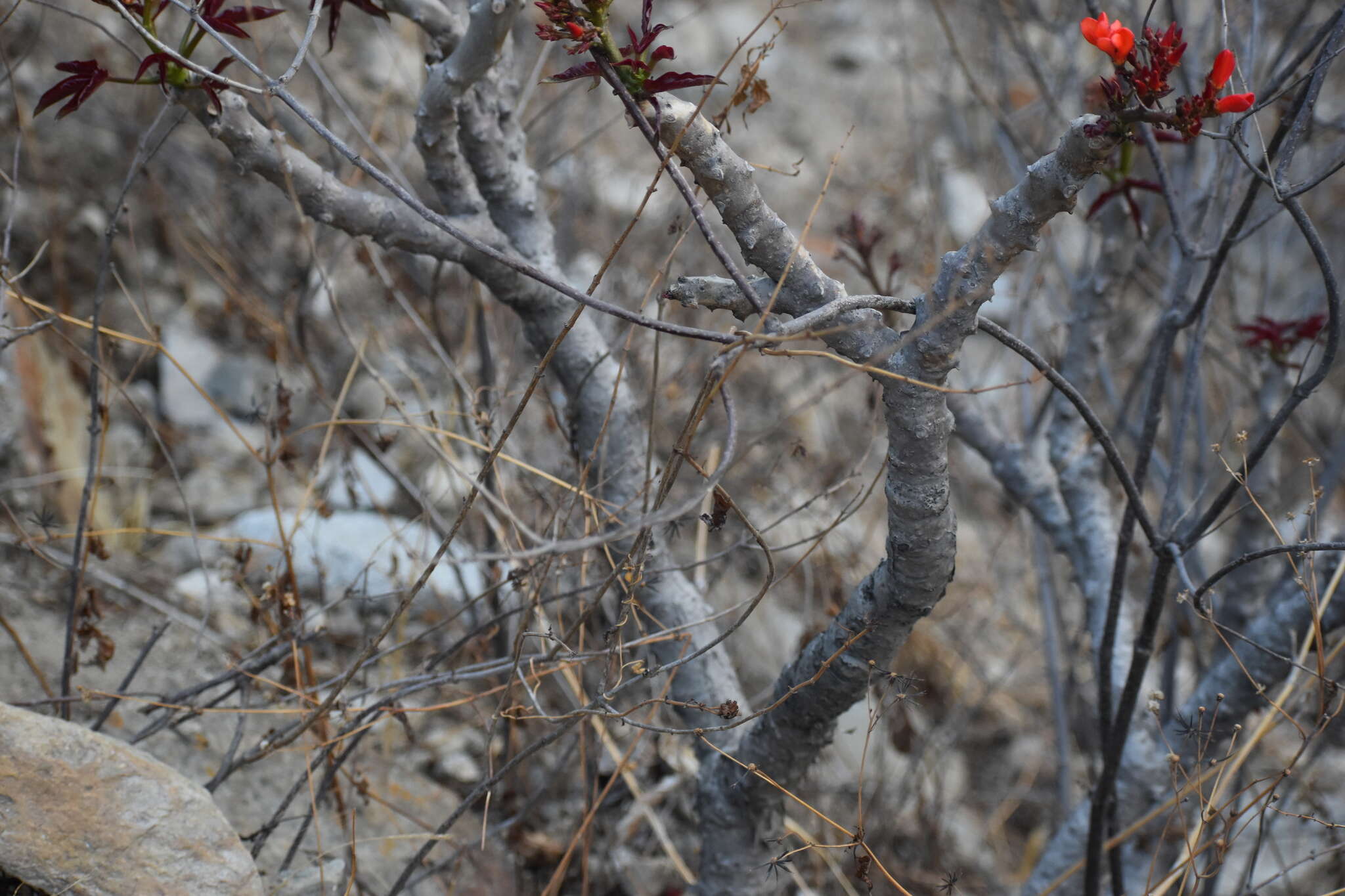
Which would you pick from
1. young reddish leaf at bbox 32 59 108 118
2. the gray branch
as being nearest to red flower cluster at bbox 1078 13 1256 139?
the gray branch

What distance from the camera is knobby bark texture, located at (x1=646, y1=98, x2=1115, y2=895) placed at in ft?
3.39

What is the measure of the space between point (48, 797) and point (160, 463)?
1.87 metres

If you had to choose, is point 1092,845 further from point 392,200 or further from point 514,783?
point 392,200

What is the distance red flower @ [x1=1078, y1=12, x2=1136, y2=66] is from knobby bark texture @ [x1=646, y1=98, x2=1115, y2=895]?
7 centimetres

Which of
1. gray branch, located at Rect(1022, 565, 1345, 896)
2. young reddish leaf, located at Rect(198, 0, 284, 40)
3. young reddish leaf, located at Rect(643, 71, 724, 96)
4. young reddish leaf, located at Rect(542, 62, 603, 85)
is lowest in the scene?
gray branch, located at Rect(1022, 565, 1345, 896)

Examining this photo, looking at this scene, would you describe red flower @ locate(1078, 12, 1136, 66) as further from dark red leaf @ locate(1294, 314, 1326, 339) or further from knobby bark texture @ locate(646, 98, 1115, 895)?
dark red leaf @ locate(1294, 314, 1326, 339)

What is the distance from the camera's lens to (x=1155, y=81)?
0.91 m

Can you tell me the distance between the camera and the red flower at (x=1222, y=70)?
3.03ft

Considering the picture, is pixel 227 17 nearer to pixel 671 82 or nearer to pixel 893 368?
pixel 671 82

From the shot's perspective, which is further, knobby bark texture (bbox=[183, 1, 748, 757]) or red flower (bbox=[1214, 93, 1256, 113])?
knobby bark texture (bbox=[183, 1, 748, 757])

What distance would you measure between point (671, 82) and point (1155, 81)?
52cm

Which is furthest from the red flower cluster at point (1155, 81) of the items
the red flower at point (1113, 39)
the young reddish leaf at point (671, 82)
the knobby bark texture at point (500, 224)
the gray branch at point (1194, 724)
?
→ the gray branch at point (1194, 724)

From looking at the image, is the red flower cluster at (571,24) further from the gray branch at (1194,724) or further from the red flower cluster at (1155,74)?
the gray branch at (1194,724)

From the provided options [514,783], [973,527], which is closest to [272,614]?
[514,783]
